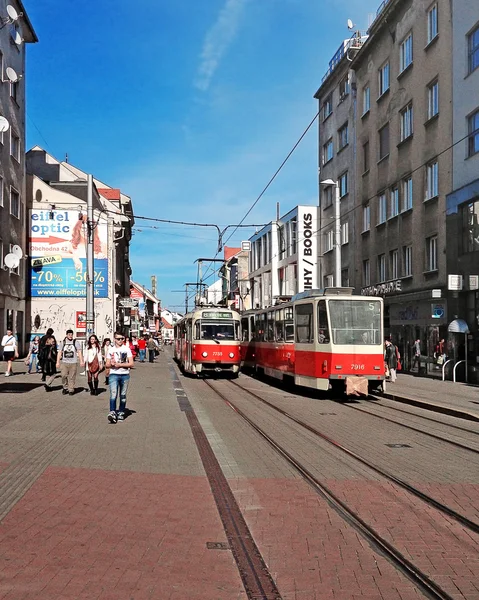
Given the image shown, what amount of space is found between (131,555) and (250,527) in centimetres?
122

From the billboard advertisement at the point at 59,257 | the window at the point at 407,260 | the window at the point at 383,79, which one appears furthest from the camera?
the billboard advertisement at the point at 59,257

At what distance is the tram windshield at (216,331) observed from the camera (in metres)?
27.3

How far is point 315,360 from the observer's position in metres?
19.3

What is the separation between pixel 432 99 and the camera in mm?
27406

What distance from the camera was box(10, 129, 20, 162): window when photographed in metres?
35.7

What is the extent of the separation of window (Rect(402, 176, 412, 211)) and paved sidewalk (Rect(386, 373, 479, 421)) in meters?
7.39

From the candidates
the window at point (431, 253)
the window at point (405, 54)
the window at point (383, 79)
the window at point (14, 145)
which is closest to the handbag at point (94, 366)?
the window at point (431, 253)

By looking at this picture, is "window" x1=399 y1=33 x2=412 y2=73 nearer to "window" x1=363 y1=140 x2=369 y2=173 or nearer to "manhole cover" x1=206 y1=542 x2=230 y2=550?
"window" x1=363 y1=140 x2=369 y2=173

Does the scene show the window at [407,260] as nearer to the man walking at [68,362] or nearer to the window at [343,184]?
the window at [343,184]

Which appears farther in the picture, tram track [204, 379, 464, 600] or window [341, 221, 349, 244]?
window [341, 221, 349, 244]

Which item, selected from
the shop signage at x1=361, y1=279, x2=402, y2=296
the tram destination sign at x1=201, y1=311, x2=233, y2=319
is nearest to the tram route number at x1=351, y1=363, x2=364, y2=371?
the tram destination sign at x1=201, y1=311, x2=233, y2=319

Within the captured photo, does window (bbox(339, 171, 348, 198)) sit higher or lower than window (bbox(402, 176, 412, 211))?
higher

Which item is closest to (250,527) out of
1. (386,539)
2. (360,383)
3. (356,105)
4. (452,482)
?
(386,539)

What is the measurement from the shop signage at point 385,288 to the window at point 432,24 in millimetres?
9552
